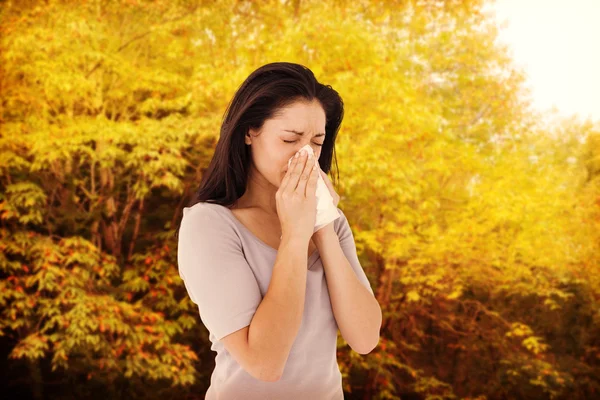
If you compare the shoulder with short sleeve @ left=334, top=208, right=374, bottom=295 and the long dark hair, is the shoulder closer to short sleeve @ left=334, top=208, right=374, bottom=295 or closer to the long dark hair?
the long dark hair

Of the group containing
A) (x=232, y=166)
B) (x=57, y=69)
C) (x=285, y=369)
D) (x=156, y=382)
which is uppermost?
(x=57, y=69)

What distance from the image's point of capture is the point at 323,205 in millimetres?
858

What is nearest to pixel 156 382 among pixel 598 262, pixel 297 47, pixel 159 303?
pixel 159 303

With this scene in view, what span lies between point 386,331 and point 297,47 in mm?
3113

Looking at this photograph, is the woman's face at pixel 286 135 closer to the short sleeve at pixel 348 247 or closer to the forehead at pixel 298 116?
the forehead at pixel 298 116

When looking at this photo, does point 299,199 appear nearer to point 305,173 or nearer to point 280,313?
point 305,173

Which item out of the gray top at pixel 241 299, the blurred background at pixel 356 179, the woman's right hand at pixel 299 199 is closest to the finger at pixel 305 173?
the woman's right hand at pixel 299 199

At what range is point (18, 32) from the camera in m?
3.96

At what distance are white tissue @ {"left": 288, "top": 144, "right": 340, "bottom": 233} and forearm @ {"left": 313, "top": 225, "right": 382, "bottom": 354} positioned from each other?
2 centimetres

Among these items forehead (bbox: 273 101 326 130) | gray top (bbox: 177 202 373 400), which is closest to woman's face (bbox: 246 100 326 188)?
forehead (bbox: 273 101 326 130)

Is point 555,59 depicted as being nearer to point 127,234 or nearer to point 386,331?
point 386,331

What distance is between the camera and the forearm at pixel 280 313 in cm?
77

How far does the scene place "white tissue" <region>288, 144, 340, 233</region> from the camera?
856 millimetres

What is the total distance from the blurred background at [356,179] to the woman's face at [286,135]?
2793 mm
